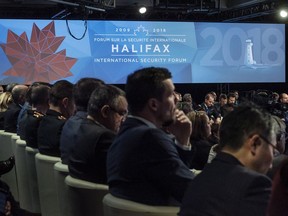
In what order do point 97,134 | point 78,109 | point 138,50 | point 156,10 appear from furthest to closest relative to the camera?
point 138,50
point 156,10
point 78,109
point 97,134

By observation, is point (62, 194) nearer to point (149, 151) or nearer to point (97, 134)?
point (97, 134)

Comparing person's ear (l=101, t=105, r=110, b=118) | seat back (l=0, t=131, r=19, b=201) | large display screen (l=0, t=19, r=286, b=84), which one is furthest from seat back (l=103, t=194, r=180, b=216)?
large display screen (l=0, t=19, r=286, b=84)

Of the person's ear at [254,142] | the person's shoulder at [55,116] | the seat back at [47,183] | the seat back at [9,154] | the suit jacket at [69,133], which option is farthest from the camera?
the seat back at [9,154]

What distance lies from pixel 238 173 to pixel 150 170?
1.68ft

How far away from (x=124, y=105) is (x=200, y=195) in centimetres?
120

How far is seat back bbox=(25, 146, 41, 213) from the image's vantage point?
12.0ft

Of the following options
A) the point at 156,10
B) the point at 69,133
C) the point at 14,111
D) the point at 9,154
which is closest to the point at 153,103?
the point at 69,133

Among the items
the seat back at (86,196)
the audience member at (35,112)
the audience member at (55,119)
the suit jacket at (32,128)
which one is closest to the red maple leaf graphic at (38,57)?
the audience member at (35,112)

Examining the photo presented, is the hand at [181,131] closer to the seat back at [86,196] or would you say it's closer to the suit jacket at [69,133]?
the seat back at [86,196]

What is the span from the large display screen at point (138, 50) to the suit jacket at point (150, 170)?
754 centimetres

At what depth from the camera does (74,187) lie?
8.09ft

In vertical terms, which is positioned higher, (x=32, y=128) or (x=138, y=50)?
(x=138, y=50)

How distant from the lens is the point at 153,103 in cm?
220

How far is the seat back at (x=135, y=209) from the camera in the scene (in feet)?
6.18
